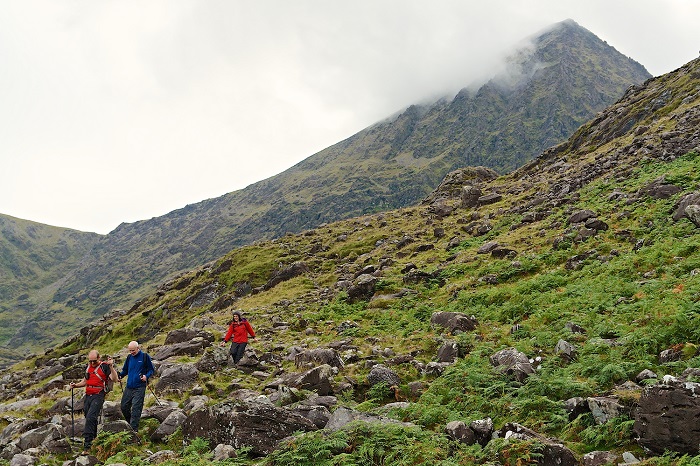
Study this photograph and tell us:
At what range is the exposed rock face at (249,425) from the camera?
10945mm

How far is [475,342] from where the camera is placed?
1675cm

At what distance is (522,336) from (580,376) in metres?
4.68

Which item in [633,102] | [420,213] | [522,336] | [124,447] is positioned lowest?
[522,336]

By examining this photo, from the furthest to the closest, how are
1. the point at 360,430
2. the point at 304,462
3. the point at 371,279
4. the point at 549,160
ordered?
the point at 549,160, the point at 371,279, the point at 360,430, the point at 304,462

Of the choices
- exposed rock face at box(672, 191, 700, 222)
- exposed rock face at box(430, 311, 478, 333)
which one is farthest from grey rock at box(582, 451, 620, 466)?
exposed rock face at box(672, 191, 700, 222)

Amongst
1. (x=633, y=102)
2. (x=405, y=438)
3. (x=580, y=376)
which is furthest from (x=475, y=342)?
(x=633, y=102)

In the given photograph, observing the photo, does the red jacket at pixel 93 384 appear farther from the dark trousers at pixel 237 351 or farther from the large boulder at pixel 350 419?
the large boulder at pixel 350 419

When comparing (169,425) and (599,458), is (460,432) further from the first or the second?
(169,425)

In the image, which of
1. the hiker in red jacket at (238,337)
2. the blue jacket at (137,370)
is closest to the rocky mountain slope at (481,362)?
the hiker in red jacket at (238,337)

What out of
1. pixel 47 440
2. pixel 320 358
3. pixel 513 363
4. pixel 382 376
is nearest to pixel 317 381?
pixel 382 376

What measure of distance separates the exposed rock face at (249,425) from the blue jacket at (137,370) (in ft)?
11.9

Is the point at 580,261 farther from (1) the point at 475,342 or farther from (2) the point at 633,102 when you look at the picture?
(2) the point at 633,102

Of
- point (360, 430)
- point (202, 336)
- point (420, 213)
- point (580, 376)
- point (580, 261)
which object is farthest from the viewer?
point (420, 213)

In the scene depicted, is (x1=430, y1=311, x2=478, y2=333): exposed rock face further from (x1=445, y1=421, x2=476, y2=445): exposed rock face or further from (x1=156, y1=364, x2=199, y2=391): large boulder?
(x1=156, y1=364, x2=199, y2=391): large boulder
